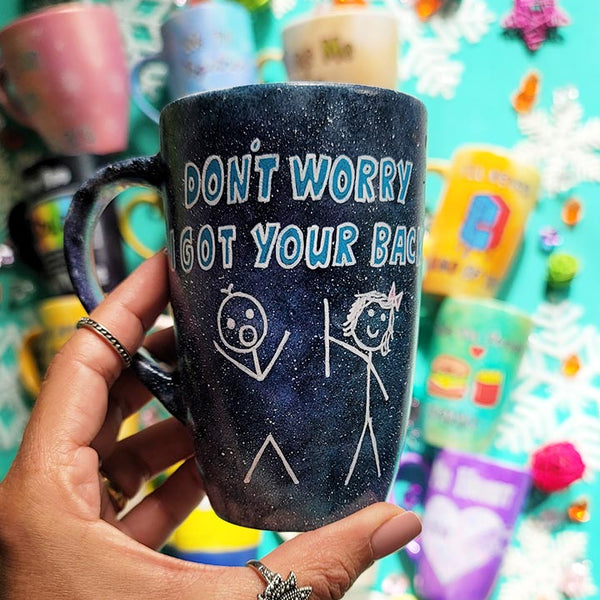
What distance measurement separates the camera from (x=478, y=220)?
84 cm

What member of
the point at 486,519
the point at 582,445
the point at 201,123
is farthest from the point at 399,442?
the point at 582,445

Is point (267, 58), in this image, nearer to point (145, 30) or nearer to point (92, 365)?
point (145, 30)

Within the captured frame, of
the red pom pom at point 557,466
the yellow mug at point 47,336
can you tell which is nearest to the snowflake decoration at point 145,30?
the yellow mug at point 47,336

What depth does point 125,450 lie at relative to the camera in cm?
65

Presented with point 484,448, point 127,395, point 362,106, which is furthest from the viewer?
point 484,448

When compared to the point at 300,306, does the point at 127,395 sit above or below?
below

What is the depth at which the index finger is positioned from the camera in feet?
1.48

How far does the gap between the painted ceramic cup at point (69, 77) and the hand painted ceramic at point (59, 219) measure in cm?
4

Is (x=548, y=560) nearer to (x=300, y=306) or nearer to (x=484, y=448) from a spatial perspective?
(x=484, y=448)

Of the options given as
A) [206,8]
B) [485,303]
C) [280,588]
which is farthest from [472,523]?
[206,8]

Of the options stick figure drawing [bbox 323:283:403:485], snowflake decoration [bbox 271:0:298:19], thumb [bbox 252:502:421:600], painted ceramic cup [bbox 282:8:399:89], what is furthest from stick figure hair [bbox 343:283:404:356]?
snowflake decoration [bbox 271:0:298:19]

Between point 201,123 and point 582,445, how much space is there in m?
0.76

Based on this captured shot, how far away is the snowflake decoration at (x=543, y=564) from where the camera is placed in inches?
35.4

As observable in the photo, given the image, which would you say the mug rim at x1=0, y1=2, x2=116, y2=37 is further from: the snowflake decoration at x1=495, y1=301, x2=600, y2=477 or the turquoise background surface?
the snowflake decoration at x1=495, y1=301, x2=600, y2=477
